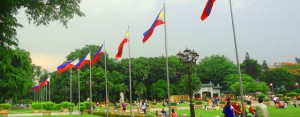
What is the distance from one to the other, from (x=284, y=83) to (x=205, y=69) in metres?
20.8

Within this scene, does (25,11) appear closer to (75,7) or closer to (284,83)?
(75,7)

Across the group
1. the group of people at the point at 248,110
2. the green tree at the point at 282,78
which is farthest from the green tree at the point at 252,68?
the group of people at the point at 248,110

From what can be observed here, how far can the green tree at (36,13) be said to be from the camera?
44.0 feet

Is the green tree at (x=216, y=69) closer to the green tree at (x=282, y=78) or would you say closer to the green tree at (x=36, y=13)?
the green tree at (x=282, y=78)

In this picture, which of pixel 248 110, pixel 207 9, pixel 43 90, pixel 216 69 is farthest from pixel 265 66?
pixel 207 9

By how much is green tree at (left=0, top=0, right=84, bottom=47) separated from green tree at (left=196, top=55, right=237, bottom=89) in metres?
68.2

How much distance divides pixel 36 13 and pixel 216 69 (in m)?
70.4

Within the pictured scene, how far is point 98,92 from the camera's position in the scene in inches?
2355

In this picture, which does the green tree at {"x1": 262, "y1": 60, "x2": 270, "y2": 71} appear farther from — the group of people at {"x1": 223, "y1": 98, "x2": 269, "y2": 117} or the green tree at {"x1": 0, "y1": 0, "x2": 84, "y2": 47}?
the green tree at {"x1": 0, "y1": 0, "x2": 84, "y2": 47}

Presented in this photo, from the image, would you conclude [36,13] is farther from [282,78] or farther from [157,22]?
[282,78]

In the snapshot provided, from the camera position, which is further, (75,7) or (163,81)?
(163,81)

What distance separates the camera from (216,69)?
8094 cm

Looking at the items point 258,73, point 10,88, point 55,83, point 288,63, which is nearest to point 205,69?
point 258,73

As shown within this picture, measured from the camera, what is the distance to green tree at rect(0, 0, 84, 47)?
13.4 metres
